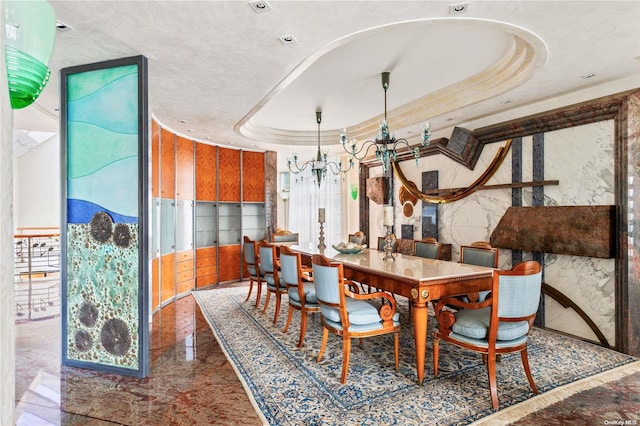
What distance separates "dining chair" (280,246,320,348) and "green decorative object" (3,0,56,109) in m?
2.84

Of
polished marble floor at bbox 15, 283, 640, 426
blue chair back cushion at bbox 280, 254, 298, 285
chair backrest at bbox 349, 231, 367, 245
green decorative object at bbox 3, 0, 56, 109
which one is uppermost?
green decorative object at bbox 3, 0, 56, 109

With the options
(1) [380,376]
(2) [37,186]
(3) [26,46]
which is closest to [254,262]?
(1) [380,376]

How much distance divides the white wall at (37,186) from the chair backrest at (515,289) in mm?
11230

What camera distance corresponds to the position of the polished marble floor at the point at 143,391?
2.26 metres

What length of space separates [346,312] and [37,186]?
10800mm

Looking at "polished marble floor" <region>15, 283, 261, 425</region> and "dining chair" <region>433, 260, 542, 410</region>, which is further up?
"dining chair" <region>433, 260, 542, 410</region>

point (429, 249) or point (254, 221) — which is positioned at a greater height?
point (254, 221)

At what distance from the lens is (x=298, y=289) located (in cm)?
356

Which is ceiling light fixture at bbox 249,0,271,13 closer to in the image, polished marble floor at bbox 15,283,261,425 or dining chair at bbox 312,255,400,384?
dining chair at bbox 312,255,400,384

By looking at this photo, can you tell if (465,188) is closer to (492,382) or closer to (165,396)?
(492,382)

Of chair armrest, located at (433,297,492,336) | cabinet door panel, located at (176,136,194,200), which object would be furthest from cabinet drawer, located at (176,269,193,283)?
chair armrest, located at (433,297,492,336)

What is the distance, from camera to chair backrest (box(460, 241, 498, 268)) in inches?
139

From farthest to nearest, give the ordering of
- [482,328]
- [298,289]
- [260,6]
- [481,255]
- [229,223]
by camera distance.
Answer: [229,223] → [481,255] → [298,289] → [482,328] → [260,6]

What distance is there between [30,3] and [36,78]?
0.52 ft
